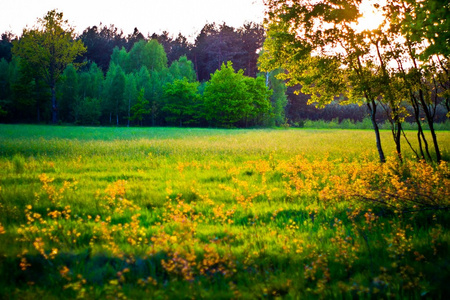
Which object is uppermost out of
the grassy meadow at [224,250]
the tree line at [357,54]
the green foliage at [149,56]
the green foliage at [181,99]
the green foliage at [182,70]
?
the green foliage at [149,56]

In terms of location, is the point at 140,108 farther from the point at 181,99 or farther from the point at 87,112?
the point at 87,112

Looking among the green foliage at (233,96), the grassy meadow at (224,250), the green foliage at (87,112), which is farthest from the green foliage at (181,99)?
the grassy meadow at (224,250)

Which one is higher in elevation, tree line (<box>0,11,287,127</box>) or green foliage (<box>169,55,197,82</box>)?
green foliage (<box>169,55,197,82</box>)

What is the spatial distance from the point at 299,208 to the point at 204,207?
6.17 ft

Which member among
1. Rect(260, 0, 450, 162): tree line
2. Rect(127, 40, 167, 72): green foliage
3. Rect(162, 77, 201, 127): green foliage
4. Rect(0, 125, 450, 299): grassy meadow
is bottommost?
Rect(0, 125, 450, 299): grassy meadow

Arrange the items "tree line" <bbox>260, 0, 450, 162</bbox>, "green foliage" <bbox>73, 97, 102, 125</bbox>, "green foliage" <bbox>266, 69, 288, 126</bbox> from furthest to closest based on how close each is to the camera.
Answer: "green foliage" <bbox>266, 69, 288, 126</bbox> < "green foliage" <bbox>73, 97, 102, 125</bbox> < "tree line" <bbox>260, 0, 450, 162</bbox>

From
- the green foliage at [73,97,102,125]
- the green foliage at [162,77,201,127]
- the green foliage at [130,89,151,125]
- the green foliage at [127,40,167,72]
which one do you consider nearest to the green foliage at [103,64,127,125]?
the green foliage at [73,97,102,125]

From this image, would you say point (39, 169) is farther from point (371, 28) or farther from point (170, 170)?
point (371, 28)

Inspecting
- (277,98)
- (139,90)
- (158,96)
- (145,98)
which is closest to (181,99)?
(158,96)

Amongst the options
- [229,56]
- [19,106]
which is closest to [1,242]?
[19,106]

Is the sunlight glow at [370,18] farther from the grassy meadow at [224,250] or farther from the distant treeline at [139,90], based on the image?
the distant treeline at [139,90]

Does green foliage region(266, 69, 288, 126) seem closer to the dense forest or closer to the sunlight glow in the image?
the dense forest

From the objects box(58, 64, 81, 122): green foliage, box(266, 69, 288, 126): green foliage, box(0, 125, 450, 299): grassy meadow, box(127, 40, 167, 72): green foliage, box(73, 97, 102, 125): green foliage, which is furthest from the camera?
box(127, 40, 167, 72): green foliage

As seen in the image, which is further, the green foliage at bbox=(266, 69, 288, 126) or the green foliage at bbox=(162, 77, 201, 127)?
the green foliage at bbox=(266, 69, 288, 126)
